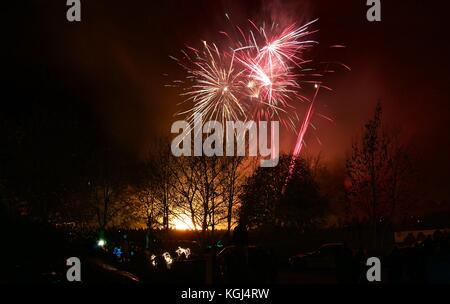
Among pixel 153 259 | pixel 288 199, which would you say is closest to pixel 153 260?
pixel 153 259

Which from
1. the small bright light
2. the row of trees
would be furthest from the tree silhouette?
the small bright light

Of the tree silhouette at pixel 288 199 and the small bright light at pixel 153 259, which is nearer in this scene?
the small bright light at pixel 153 259

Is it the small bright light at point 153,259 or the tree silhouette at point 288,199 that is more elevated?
the tree silhouette at point 288,199

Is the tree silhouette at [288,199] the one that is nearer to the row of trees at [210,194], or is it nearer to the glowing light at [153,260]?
the row of trees at [210,194]

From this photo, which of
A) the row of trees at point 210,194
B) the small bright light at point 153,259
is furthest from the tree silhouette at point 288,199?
the small bright light at point 153,259

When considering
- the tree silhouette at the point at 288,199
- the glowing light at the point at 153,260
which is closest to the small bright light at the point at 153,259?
the glowing light at the point at 153,260

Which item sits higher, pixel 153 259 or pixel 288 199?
pixel 288 199

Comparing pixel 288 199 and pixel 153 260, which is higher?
pixel 288 199

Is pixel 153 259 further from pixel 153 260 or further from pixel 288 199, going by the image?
pixel 288 199

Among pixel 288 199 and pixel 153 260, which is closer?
pixel 153 260

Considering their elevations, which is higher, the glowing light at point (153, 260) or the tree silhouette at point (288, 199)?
the tree silhouette at point (288, 199)
